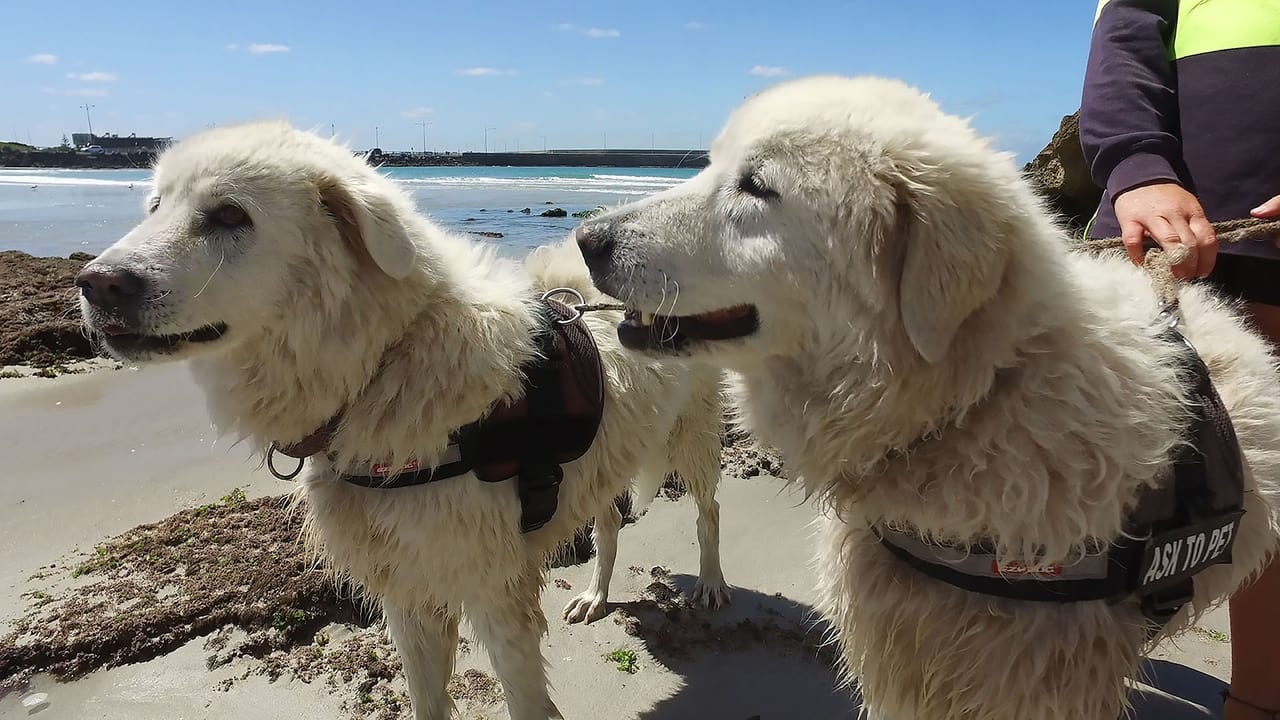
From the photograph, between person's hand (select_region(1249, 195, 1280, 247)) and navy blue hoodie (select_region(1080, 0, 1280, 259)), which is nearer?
person's hand (select_region(1249, 195, 1280, 247))

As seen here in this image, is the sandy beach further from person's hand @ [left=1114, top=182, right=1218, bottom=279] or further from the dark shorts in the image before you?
the dark shorts

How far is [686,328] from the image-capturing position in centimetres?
175

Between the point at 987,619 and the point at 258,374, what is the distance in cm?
213

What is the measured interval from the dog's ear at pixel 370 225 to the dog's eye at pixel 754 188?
3.43 feet

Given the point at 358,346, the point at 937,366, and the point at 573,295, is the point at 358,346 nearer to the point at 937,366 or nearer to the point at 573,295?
the point at 573,295

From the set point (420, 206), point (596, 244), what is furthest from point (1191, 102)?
point (420, 206)

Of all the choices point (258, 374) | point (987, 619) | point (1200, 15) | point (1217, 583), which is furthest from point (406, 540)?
point (1200, 15)

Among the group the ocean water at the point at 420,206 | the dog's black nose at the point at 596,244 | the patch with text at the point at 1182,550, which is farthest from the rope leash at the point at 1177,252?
the ocean water at the point at 420,206

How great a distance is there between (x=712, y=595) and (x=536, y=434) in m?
1.70

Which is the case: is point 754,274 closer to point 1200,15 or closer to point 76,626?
point 1200,15

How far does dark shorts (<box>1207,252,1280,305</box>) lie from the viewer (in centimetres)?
195

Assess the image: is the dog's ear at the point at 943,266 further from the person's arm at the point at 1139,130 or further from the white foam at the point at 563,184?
the white foam at the point at 563,184

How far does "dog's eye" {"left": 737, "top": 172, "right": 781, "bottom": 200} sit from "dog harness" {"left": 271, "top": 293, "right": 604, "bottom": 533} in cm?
107

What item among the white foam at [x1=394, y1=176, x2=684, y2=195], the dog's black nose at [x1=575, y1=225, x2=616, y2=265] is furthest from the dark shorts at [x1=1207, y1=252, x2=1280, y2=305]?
the white foam at [x1=394, y1=176, x2=684, y2=195]
